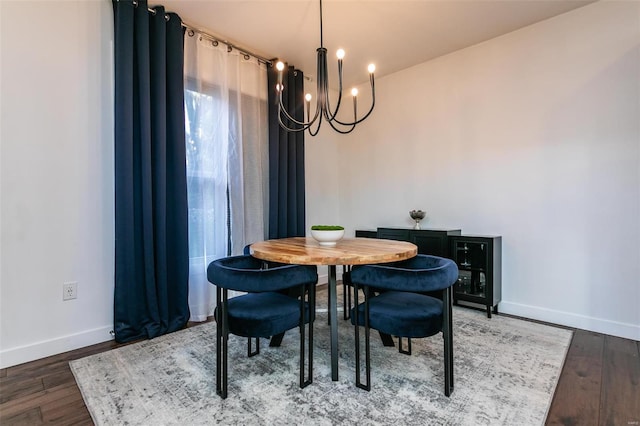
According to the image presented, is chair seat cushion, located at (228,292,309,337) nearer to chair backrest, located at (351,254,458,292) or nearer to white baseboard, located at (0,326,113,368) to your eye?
chair backrest, located at (351,254,458,292)

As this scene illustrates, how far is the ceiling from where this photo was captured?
247 cm

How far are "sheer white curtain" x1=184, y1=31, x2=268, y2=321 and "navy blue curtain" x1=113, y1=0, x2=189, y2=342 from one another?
19cm

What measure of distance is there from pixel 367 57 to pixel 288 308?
2.82 m

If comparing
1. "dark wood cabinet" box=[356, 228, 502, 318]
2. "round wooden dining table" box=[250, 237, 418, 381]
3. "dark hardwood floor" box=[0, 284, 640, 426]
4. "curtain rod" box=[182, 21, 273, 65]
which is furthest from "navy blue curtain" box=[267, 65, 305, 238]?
"dark hardwood floor" box=[0, 284, 640, 426]

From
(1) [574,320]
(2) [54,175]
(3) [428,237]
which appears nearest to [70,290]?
(2) [54,175]

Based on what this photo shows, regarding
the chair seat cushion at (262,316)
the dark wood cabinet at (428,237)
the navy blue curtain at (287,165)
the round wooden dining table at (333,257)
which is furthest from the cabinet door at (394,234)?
the chair seat cushion at (262,316)

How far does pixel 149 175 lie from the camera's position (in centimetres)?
236

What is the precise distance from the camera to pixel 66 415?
1471 mm

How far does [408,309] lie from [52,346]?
231 centimetres

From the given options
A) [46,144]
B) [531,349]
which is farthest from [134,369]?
[531,349]

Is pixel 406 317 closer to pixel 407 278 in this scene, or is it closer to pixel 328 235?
pixel 407 278

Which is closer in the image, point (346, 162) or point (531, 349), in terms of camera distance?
point (531, 349)

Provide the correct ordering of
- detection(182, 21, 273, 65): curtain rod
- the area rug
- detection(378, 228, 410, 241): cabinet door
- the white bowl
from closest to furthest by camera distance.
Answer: the area rug < the white bowl < detection(182, 21, 273, 65): curtain rod < detection(378, 228, 410, 241): cabinet door

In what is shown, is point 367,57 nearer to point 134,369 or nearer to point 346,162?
point 346,162
